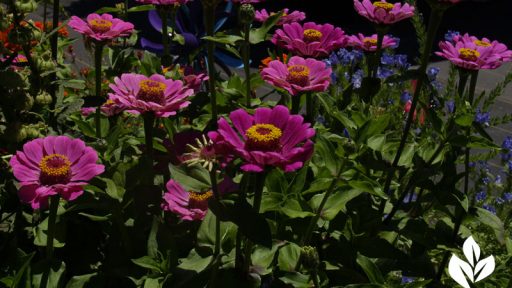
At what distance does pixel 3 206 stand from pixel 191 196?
443 millimetres

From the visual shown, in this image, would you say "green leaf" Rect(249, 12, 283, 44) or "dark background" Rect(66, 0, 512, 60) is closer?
"green leaf" Rect(249, 12, 283, 44)

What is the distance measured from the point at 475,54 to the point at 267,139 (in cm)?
66

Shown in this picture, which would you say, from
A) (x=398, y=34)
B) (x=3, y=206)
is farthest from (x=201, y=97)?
(x=398, y=34)

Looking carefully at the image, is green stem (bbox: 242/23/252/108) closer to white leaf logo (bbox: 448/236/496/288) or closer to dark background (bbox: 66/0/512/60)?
white leaf logo (bbox: 448/236/496/288)

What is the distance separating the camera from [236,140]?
0.92m

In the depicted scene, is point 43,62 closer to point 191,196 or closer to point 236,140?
point 191,196

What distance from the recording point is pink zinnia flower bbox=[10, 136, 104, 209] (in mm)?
1016

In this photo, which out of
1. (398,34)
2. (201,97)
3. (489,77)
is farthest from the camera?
(398,34)

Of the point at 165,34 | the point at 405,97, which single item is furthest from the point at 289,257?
the point at 405,97

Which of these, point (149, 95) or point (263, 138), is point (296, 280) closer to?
point (263, 138)

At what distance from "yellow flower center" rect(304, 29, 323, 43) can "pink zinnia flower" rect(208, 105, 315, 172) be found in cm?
44

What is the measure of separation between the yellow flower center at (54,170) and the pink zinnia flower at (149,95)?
0.46ft

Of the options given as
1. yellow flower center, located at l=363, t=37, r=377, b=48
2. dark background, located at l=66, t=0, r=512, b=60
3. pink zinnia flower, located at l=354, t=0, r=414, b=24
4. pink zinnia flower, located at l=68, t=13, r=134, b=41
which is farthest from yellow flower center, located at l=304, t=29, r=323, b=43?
dark background, located at l=66, t=0, r=512, b=60

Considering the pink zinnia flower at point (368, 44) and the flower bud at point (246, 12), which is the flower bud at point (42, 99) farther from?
the pink zinnia flower at point (368, 44)
